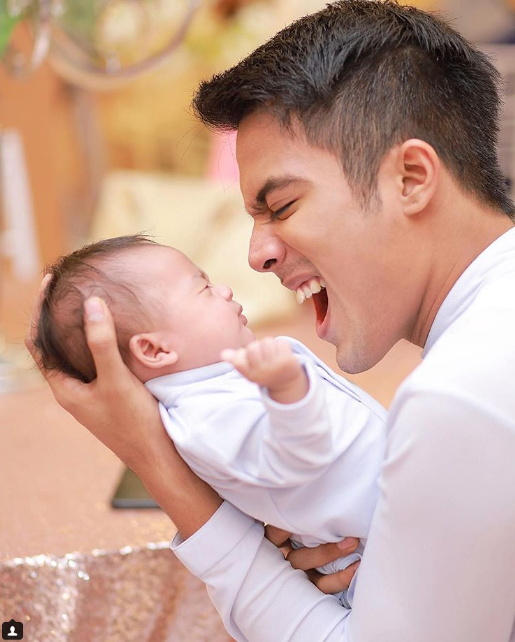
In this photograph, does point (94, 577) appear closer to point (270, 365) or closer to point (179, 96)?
point (270, 365)

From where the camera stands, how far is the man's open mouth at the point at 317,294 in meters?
0.96

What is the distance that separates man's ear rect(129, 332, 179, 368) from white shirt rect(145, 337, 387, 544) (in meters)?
0.03

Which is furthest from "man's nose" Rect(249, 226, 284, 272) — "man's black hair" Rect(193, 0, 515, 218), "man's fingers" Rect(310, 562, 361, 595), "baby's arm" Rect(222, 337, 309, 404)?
"man's fingers" Rect(310, 562, 361, 595)

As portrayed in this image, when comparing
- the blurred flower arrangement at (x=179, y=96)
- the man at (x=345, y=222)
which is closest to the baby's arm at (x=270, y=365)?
the man at (x=345, y=222)

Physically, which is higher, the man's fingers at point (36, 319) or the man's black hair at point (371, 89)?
the man's black hair at point (371, 89)

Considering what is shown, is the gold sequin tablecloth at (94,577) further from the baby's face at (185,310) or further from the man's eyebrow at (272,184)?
the man's eyebrow at (272,184)

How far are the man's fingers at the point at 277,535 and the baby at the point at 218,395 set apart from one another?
2cm

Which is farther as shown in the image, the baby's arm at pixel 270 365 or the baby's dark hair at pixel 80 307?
the baby's dark hair at pixel 80 307

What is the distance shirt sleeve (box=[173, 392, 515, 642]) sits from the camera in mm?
719

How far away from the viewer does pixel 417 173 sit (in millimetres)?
886

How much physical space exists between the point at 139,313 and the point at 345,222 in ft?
0.78

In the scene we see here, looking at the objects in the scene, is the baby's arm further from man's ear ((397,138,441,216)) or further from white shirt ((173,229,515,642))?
man's ear ((397,138,441,216))

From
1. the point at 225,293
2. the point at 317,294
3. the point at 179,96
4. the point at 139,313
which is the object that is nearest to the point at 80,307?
the point at 139,313

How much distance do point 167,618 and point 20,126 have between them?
1.63m
